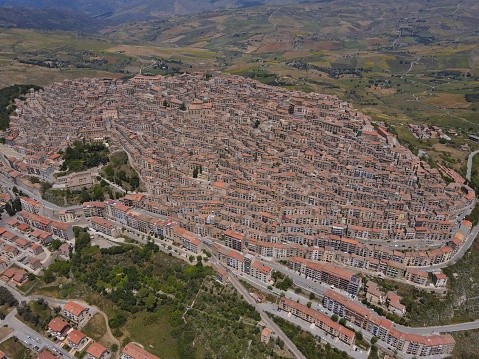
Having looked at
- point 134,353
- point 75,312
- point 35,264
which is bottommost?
point 134,353

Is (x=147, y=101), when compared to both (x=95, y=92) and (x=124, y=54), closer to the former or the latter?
(x=95, y=92)

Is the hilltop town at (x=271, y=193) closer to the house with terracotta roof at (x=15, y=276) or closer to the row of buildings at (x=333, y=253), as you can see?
the row of buildings at (x=333, y=253)

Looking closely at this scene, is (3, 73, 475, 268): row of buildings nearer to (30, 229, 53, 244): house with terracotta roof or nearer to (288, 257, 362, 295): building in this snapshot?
(288, 257, 362, 295): building

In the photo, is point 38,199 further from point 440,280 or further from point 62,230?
point 440,280

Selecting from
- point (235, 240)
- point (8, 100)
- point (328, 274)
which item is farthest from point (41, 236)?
point (8, 100)

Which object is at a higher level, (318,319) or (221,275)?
(221,275)

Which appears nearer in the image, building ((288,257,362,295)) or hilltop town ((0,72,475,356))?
building ((288,257,362,295))

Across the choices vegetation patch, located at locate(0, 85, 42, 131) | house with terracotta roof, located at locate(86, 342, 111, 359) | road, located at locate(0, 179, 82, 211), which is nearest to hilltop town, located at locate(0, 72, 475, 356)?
road, located at locate(0, 179, 82, 211)
